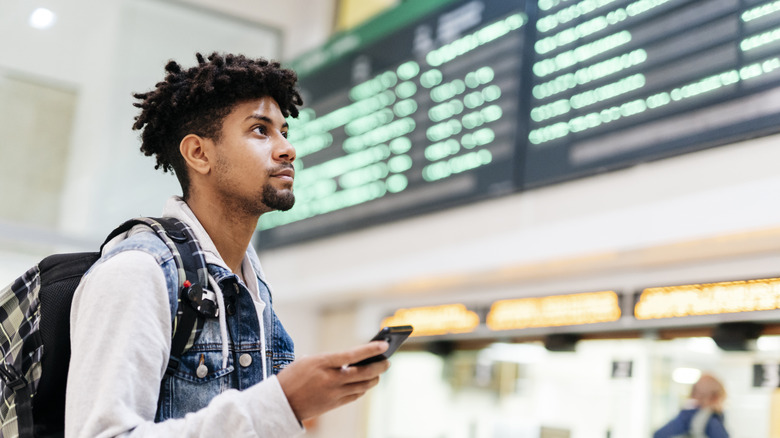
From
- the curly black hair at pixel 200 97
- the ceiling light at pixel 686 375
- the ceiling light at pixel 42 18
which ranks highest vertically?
the ceiling light at pixel 42 18

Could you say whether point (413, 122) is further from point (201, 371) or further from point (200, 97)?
point (201, 371)

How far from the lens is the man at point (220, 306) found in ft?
3.80

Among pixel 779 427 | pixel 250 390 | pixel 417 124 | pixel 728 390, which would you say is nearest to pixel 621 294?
pixel 728 390

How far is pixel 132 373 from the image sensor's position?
1181 millimetres

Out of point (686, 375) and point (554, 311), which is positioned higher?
point (554, 311)

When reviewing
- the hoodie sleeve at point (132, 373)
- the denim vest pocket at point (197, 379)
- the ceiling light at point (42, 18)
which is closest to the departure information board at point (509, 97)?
the ceiling light at point (42, 18)

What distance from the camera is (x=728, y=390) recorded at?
476 cm

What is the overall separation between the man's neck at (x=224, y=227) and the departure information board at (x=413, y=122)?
141 inches

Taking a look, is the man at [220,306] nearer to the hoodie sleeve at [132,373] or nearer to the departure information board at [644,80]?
the hoodie sleeve at [132,373]

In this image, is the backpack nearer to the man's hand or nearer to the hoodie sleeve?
the hoodie sleeve

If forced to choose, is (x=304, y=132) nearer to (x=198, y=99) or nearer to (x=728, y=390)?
(x=728, y=390)

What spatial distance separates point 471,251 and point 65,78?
3.74m

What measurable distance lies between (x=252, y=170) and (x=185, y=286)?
32 cm

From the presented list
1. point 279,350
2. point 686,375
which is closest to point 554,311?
point 686,375
